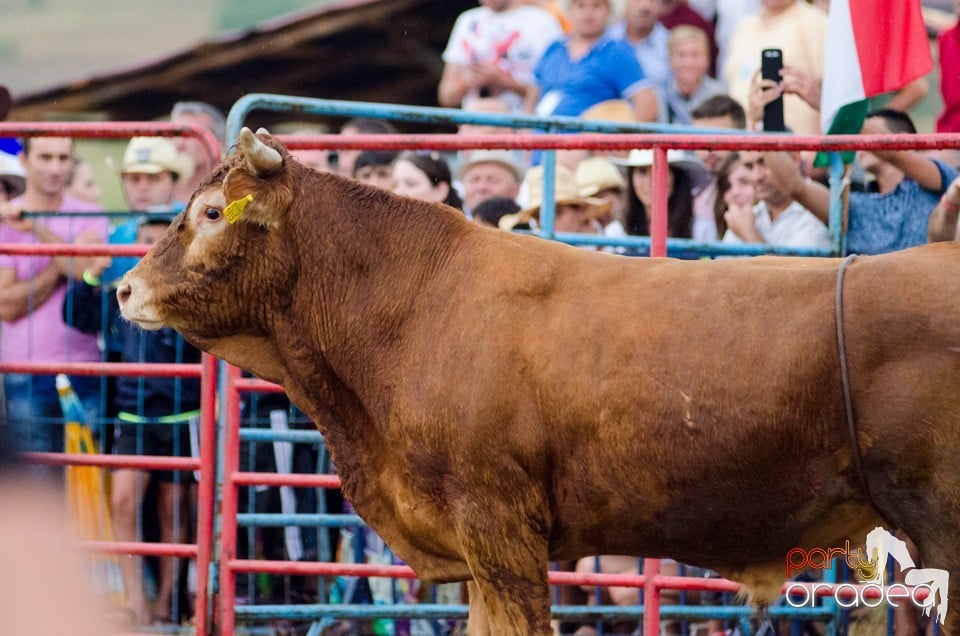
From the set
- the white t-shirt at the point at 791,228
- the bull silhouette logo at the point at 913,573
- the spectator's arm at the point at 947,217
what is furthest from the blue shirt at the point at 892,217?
the bull silhouette logo at the point at 913,573

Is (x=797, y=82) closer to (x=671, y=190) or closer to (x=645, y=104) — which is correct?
(x=671, y=190)

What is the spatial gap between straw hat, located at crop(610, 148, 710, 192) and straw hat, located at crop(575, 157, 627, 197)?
0.10 meters

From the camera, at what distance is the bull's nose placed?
4578 millimetres

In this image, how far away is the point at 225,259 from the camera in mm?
4516

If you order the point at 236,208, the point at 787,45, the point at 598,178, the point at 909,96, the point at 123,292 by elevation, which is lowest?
the point at 123,292

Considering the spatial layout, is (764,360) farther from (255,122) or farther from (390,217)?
(255,122)

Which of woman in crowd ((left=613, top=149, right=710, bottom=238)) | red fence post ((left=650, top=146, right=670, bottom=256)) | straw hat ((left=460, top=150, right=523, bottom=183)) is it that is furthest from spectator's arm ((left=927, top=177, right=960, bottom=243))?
straw hat ((left=460, top=150, right=523, bottom=183))

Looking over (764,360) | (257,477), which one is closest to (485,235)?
(764,360)

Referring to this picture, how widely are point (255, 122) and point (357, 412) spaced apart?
21.6ft

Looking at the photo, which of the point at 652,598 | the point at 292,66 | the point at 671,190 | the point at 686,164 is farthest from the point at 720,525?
the point at 292,66

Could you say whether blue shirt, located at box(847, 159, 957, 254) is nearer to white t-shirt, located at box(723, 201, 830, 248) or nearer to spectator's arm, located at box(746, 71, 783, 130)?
white t-shirt, located at box(723, 201, 830, 248)

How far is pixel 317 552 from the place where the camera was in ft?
21.6

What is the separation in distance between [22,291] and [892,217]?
159 inches

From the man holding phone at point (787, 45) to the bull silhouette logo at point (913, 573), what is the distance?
368cm
